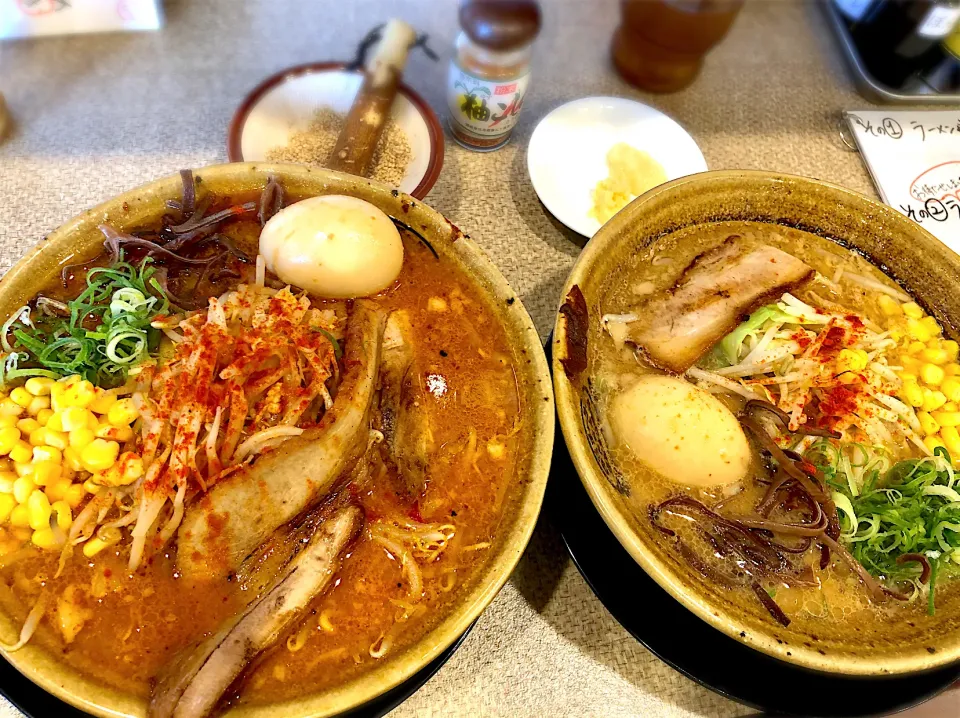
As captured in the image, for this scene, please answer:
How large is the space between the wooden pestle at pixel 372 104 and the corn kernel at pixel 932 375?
170cm

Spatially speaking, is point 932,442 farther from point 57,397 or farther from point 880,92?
point 57,397

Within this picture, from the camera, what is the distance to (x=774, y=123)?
2570 millimetres

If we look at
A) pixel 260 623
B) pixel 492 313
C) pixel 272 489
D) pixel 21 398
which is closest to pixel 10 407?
pixel 21 398

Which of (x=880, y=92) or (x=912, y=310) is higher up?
(x=880, y=92)

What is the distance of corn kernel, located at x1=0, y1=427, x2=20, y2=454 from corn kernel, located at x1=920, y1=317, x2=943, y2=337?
7.43ft

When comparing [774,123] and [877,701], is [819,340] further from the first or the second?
[774,123]

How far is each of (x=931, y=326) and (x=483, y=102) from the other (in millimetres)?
1495

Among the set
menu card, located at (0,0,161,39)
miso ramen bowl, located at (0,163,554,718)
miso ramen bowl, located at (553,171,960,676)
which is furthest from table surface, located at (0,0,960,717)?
miso ramen bowl, located at (0,163,554,718)

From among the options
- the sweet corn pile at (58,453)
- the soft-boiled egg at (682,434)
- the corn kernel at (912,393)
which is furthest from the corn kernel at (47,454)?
the corn kernel at (912,393)

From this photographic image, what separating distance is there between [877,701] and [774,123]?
208 centimetres

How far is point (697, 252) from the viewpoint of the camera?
1.85 m

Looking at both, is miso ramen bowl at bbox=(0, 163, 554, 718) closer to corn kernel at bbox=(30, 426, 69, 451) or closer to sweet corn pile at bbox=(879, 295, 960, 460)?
corn kernel at bbox=(30, 426, 69, 451)

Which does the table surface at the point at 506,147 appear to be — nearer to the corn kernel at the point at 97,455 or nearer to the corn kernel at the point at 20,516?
the corn kernel at the point at 20,516

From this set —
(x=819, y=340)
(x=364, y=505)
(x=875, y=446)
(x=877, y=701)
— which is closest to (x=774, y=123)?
(x=819, y=340)
